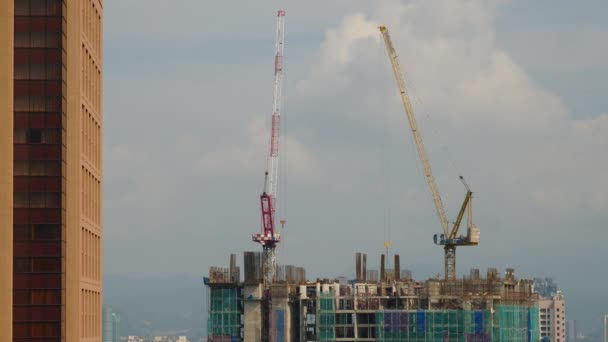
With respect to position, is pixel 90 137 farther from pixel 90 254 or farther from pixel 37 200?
pixel 37 200

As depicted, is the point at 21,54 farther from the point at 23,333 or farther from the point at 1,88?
the point at 23,333

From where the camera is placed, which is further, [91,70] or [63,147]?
[91,70]

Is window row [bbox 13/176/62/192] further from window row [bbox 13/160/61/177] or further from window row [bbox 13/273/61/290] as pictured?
window row [bbox 13/273/61/290]

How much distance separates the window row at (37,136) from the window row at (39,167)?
2.25 meters

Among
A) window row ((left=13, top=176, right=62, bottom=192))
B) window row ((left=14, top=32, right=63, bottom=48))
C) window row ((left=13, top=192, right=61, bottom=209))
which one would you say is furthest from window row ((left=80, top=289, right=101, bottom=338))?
window row ((left=14, top=32, right=63, bottom=48))

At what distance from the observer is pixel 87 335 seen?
568 feet

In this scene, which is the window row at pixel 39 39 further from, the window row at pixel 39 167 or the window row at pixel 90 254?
the window row at pixel 90 254

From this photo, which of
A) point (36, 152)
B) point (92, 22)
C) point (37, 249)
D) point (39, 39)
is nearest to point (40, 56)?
point (39, 39)

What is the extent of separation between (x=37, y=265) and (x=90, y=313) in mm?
17296

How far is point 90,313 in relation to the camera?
177 meters

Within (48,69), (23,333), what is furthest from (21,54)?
(23,333)

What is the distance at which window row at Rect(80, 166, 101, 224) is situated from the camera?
17125cm

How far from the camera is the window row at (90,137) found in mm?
171300

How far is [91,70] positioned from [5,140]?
22.8 meters
